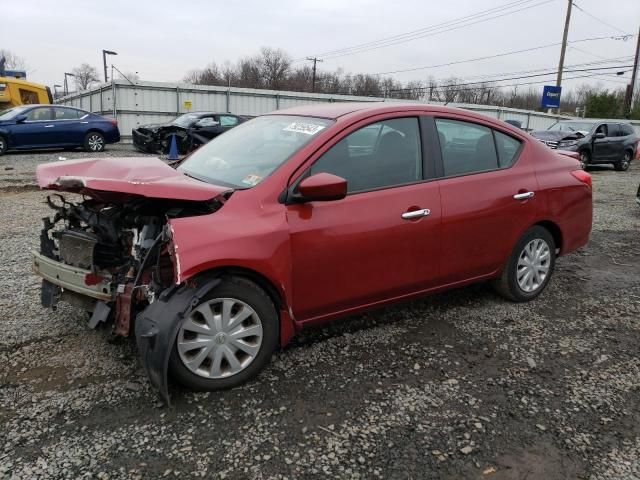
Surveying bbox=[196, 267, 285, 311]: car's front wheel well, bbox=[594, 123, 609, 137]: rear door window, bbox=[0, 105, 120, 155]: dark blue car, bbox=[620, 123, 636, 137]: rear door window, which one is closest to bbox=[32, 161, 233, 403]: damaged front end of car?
bbox=[196, 267, 285, 311]: car's front wheel well

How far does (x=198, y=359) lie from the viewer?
2.80 metres

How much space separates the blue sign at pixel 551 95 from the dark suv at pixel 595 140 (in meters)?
16.4

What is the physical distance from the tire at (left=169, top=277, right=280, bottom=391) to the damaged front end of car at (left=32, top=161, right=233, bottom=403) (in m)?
0.12

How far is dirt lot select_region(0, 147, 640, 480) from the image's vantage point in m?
2.38

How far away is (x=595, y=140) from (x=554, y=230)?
13.5m

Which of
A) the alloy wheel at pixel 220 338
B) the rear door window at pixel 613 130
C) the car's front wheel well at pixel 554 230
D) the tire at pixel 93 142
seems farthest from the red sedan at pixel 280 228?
the rear door window at pixel 613 130

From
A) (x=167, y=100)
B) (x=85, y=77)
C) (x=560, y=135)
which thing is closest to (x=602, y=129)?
(x=560, y=135)

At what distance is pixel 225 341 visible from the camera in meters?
2.85

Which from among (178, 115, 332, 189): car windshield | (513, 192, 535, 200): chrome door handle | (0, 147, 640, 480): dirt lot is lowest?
(0, 147, 640, 480): dirt lot

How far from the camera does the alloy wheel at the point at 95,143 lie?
623 inches

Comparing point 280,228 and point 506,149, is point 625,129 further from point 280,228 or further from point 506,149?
point 280,228

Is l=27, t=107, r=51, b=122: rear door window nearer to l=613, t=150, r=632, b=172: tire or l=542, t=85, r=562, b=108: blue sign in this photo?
l=613, t=150, r=632, b=172: tire

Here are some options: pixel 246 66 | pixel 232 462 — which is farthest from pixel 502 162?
pixel 246 66

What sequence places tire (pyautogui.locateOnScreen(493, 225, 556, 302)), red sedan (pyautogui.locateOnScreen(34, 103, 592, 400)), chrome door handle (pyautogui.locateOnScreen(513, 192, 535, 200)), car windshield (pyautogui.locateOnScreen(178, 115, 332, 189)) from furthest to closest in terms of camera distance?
tire (pyautogui.locateOnScreen(493, 225, 556, 302))
chrome door handle (pyautogui.locateOnScreen(513, 192, 535, 200))
car windshield (pyautogui.locateOnScreen(178, 115, 332, 189))
red sedan (pyautogui.locateOnScreen(34, 103, 592, 400))
